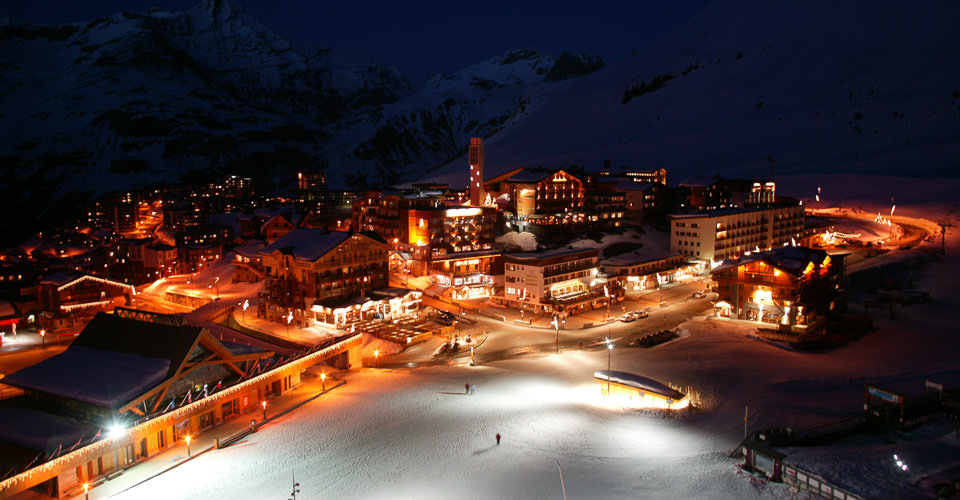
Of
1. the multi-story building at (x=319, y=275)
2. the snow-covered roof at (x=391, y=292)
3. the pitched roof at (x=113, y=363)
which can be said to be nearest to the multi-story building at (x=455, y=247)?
the snow-covered roof at (x=391, y=292)

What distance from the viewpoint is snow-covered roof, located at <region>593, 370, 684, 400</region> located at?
26.2 meters

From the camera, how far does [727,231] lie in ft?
194

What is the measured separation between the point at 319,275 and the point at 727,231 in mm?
37881

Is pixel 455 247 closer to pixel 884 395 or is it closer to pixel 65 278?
pixel 65 278

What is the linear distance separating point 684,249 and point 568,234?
11.6 metres

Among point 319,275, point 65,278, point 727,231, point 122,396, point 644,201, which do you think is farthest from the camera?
point 644,201

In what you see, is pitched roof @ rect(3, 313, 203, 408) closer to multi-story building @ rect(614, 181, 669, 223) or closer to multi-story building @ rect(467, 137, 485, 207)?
multi-story building @ rect(467, 137, 485, 207)

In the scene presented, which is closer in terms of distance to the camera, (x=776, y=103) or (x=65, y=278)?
(x=65, y=278)

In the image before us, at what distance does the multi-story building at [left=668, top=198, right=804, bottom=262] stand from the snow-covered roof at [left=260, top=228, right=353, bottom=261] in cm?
3207

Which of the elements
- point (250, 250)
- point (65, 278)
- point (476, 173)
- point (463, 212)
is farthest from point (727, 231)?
point (65, 278)

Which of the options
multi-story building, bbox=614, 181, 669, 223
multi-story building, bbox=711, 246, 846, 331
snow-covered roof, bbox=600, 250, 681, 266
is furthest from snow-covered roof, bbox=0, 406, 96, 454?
multi-story building, bbox=614, 181, 669, 223

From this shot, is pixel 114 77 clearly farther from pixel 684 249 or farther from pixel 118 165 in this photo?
pixel 684 249

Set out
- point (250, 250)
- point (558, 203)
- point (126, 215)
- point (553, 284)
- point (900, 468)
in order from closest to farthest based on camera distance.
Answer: point (900, 468), point (553, 284), point (250, 250), point (558, 203), point (126, 215)

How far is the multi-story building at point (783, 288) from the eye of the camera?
3903 cm
